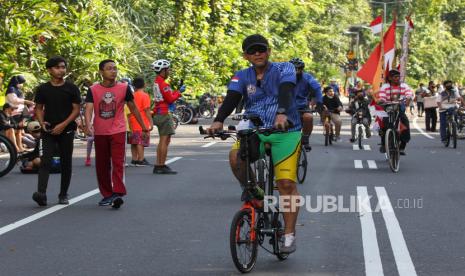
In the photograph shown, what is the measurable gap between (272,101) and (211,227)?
2616 mm

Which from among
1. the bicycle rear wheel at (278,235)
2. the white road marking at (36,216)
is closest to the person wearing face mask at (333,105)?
the white road marking at (36,216)

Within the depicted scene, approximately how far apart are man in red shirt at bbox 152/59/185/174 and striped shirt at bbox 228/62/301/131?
27.4ft

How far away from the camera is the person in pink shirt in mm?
11508

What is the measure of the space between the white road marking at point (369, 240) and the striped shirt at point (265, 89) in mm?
1164

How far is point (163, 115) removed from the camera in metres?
16.5

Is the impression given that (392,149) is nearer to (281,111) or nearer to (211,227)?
(211,227)

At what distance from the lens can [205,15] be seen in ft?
139

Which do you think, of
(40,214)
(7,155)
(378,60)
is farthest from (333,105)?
(40,214)

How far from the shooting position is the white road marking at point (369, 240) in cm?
763

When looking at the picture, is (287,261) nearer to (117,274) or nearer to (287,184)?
(287,184)

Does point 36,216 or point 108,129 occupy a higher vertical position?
point 108,129

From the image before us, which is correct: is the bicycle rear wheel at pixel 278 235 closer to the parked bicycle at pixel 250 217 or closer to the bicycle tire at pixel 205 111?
the parked bicycle at pixel 250 217

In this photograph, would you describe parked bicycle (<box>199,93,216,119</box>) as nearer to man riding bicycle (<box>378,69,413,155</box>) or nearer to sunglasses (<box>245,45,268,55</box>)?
man riding bicycle (<box>378,69,413,155</box>)

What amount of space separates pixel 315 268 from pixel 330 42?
7469cm
